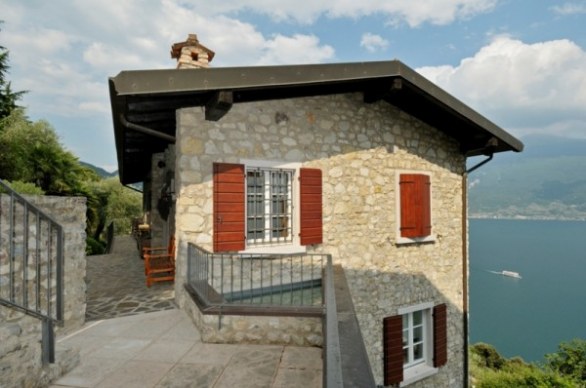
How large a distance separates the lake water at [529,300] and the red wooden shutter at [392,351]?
60.9 meters

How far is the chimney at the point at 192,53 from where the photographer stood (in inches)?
272

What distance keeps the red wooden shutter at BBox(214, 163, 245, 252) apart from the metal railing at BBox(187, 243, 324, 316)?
24 centimetres

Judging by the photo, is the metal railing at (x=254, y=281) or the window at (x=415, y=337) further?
the window at (x=415, y=337)

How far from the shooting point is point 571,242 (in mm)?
167875

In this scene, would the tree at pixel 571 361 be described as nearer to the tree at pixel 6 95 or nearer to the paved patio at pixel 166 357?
the paved patio at pixel 166 357

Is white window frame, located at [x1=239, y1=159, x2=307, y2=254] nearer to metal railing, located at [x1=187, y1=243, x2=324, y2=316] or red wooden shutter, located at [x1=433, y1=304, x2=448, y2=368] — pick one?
metal railing, located at [x1=187, y1=243, x2=324, y2=316]

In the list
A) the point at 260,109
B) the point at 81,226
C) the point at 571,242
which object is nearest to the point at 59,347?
the point at 81,226

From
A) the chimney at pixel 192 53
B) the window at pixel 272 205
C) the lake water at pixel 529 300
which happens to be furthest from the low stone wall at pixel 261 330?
the lake water at pixel 529 300

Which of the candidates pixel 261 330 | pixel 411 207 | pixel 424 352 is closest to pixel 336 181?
pixel 411 207

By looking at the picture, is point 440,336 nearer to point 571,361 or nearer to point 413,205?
point 413,205

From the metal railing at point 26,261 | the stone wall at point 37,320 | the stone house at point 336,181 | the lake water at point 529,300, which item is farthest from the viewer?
the lake water at point 529,300

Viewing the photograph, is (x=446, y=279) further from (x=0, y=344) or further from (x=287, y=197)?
(x=0, y=344)

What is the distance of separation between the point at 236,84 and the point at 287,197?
89.1 inches

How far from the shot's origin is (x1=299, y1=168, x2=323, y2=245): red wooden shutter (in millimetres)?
6023
